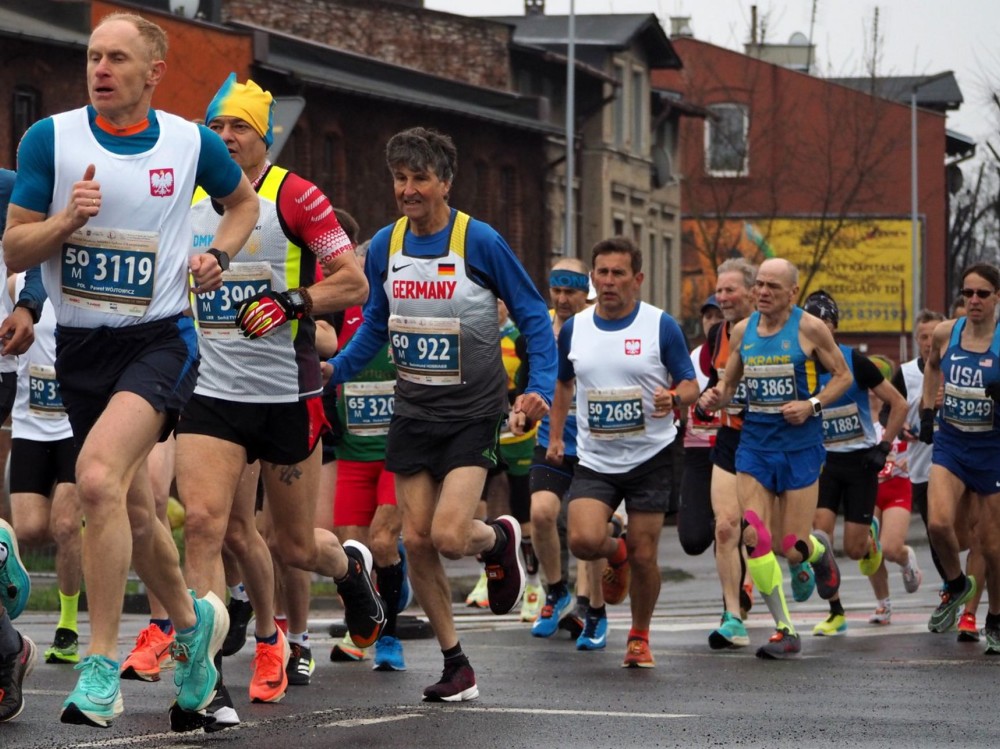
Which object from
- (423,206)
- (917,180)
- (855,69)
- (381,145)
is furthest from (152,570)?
(917,180)

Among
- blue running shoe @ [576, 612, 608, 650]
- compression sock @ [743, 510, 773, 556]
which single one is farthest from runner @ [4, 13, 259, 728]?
blue running shoe @ [576, 612, 608, 650]

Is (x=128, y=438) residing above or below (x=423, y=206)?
below

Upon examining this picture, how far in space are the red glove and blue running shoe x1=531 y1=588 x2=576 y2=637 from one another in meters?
5.50

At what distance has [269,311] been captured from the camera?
8.38 meters

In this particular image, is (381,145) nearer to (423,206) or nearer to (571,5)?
(571,5)

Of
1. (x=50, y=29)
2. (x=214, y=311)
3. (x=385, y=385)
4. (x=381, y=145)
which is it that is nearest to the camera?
(x=214, y=311)

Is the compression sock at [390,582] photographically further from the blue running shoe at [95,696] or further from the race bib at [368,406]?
the blue running shoe at [95,696]

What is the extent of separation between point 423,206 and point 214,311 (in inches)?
42.1

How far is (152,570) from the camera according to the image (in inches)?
293

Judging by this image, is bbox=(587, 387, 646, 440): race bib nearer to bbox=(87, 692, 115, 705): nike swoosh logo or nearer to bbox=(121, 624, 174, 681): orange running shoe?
bbox=(121, 624, 174, 681): orange running shoe

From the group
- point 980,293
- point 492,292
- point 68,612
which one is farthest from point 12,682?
point 980,293

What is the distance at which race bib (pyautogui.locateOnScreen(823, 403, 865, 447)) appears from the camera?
48.0 feet

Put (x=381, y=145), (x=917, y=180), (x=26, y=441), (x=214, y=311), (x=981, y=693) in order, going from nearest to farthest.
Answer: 1. (x=214, y=311)
2. (x=981, y=693)
3. (x=26, y=441)
4. (x=381, y=145)
5. (x=917, y=180)

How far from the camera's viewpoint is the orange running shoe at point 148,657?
9.20 m
